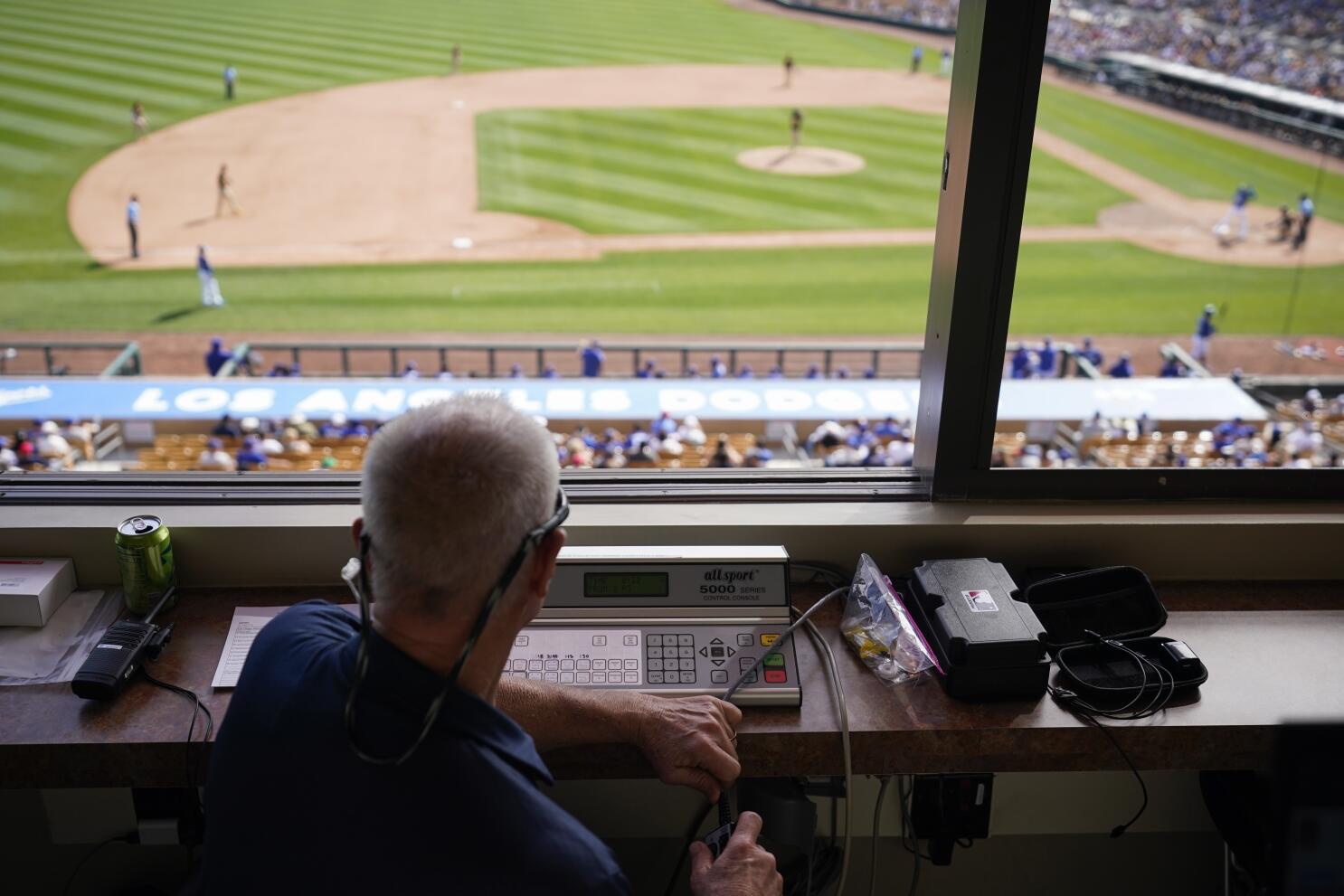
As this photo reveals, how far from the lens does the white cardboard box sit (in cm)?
177

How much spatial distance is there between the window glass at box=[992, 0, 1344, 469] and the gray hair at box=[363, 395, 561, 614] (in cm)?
931

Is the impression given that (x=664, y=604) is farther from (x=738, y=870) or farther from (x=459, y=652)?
(x=459, y=652)

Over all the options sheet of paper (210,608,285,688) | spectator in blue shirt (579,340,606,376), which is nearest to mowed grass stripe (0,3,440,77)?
spectator in blue shirt (579,340,606,376)

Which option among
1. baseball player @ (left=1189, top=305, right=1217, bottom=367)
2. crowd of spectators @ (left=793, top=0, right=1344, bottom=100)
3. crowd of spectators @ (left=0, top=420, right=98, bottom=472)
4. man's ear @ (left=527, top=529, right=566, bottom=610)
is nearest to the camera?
man's ear @ (left=527, top=529, right=566, bottom=610)

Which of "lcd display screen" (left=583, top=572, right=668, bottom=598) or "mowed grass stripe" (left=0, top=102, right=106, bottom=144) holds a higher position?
"lcd display screen" (left=583, top=572, right=668, bottom=598)

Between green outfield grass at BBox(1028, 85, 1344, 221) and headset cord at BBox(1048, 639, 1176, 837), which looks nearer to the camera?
headset cord at BBox(1048, 639, 1176, 837)

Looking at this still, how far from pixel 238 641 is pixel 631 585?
617 mm

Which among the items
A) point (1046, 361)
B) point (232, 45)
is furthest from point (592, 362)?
point (232, 45)

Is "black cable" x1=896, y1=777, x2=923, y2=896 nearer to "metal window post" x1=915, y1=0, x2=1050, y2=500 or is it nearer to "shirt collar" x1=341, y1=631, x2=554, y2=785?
"metal window post" x1=915, y1=0, x2=1050, y2=500

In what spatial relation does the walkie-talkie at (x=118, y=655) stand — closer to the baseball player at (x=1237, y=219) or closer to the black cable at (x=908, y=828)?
the black cable at (x=908, y=828)

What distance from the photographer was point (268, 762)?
3.43 feet

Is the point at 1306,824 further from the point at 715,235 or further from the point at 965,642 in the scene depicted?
the point at 715,235

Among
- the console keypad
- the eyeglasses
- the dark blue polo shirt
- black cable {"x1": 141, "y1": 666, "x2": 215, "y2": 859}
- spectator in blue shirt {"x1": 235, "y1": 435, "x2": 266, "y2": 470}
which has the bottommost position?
spectator in blue shirt {"x1": 235, "y1": 435, "x2": 266, "y2": 470}

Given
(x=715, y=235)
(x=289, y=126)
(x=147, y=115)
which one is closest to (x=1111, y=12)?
(x=715, y=235)
